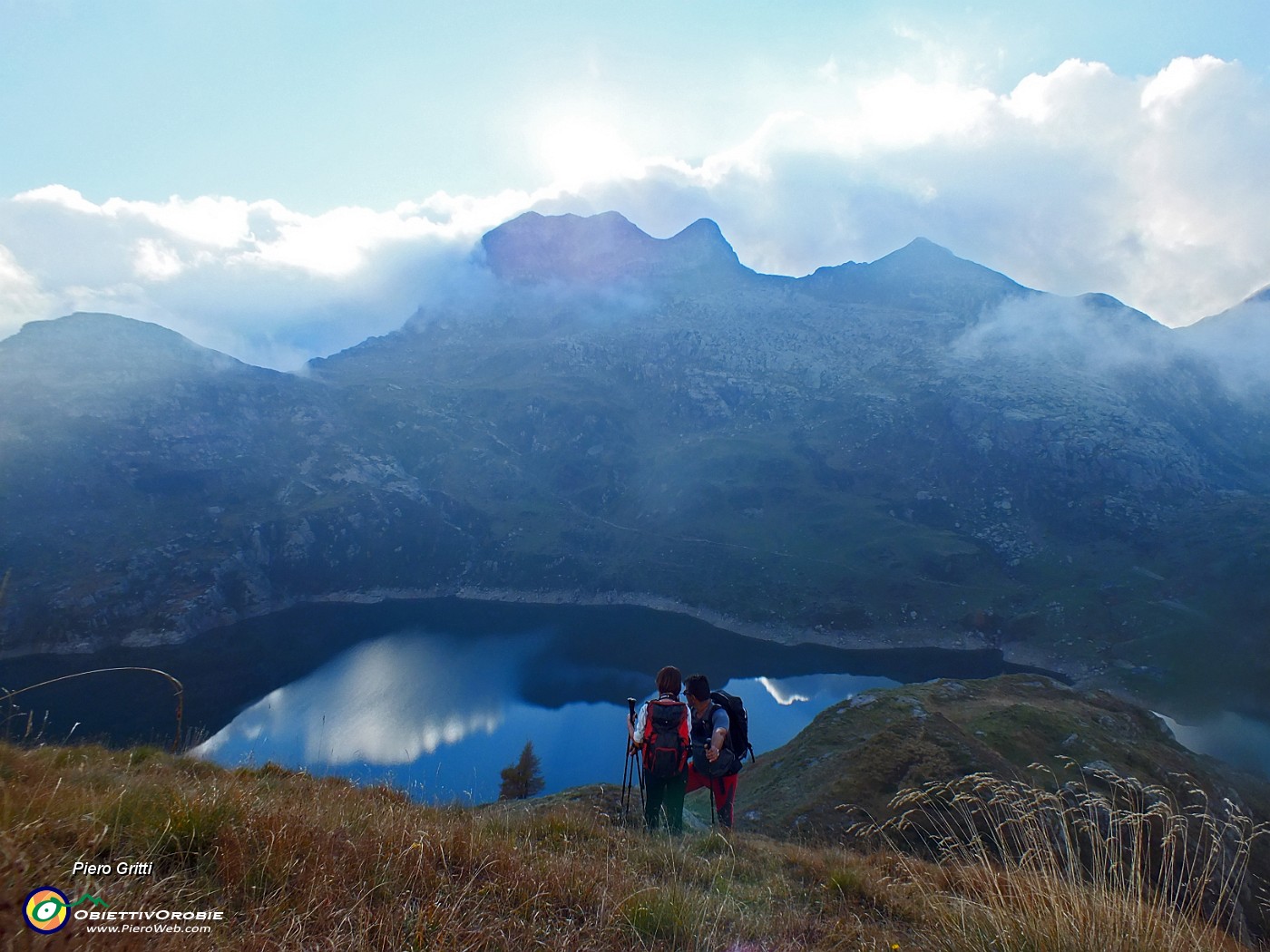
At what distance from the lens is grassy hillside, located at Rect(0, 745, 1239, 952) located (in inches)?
117

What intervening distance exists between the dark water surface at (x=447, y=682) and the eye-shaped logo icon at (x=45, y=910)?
34032 millimetres

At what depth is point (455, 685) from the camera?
8012 cm

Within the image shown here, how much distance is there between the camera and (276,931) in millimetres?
2936

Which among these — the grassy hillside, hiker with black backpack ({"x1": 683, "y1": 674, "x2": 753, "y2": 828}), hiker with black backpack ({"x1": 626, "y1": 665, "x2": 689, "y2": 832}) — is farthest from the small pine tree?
the grassy hillside

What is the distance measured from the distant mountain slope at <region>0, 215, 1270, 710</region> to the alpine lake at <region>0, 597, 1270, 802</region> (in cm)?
1144

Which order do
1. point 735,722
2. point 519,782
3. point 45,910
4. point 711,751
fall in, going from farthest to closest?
1. point 519,782
2. point 735,722
3. point 711,751
4. point 45,910

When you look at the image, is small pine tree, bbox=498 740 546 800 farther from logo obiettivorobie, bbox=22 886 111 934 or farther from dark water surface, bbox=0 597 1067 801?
logo obiettivorobie, bbox=22 886 111 934

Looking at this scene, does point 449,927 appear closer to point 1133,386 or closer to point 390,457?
point 390,457

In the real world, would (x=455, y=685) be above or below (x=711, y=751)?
below

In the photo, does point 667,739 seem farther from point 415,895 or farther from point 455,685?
point 455,685

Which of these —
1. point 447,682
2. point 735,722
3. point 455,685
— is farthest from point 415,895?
point 447,682

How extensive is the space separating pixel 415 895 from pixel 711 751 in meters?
5.53

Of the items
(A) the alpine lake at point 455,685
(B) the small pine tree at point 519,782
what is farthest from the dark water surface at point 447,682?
(B) the small pine tree at point 519,782

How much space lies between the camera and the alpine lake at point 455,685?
5678 cm
